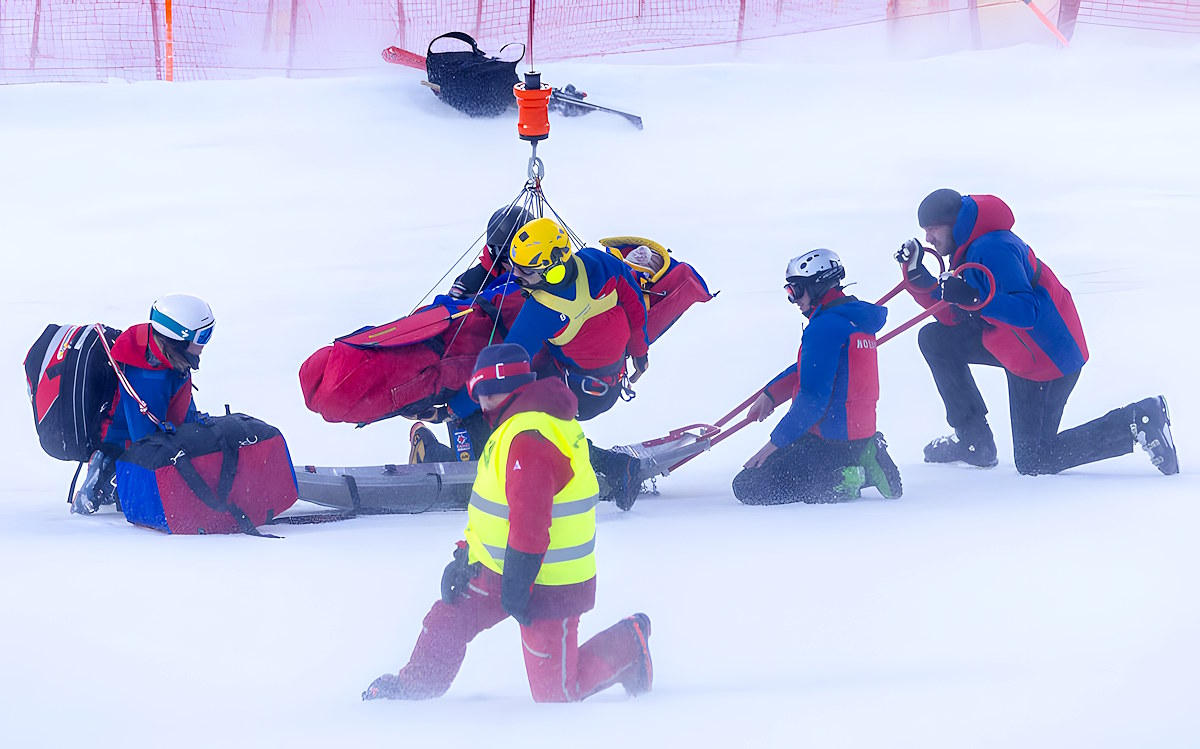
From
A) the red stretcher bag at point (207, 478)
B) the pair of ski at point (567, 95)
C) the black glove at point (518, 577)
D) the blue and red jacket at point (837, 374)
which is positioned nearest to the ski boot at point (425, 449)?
the red stretcher bag at point (207, 478)

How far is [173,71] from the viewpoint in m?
15.5

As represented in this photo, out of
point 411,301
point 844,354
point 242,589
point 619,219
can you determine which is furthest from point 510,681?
point 619,219

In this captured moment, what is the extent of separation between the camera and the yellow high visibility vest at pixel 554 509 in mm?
3223

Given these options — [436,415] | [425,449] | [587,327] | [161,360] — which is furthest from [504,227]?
[161,360]

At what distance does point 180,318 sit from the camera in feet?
16.1

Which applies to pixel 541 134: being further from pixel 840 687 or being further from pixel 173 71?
pixel 173 71

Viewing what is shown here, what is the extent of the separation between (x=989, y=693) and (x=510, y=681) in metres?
1.37

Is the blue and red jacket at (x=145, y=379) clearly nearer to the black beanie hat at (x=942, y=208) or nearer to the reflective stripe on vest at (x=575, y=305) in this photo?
the reflective stripe on vest at (x=575, y=305)

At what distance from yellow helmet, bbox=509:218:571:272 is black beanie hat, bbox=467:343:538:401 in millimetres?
1761

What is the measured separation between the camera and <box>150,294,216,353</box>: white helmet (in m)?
4.89

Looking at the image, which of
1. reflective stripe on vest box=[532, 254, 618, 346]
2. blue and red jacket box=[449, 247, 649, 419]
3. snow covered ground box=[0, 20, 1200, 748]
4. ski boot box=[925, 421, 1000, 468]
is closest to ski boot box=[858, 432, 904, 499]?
snow covered ground box=[0, 20, 1200, 748]

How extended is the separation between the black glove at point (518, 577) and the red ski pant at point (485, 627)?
124 millimetres

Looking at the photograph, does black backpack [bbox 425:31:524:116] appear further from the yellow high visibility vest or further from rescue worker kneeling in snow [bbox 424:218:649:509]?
the yellow high visibility vest

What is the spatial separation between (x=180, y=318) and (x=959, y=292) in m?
3.34
